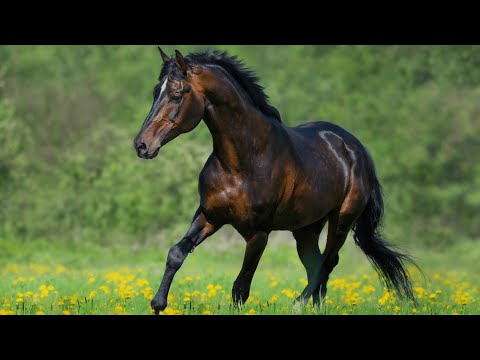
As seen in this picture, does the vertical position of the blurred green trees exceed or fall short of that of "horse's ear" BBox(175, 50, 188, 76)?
it exceeds it

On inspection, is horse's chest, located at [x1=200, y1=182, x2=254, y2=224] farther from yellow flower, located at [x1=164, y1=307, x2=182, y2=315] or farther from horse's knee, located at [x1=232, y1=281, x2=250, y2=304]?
yellow flower, located at [x1=164, y1=307, x2=182, y2=315]

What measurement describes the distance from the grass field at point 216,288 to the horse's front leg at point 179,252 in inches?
4.8

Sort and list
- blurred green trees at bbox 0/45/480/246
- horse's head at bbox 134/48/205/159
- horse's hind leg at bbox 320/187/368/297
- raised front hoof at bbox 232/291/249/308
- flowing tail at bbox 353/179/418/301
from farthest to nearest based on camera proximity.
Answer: blurred green trees at bbox 0/45/480/246, flowing tail at bbox 353/179/418/301, horse's hind leg at bbox 320/187/368/297, raised front hoof at bbox 232/291/249/308, horse's head at bbox 134/48/205/159

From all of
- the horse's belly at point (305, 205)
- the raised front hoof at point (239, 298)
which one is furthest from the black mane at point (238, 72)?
the raised front hoof at point (239, 298)

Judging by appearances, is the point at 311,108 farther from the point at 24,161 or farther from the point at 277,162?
the point at 277,162

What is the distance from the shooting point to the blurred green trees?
16.2 m

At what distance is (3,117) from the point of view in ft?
55.1

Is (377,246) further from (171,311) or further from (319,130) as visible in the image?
(171,311)

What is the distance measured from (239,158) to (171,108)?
0.80 meters

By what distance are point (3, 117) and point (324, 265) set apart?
10.6m

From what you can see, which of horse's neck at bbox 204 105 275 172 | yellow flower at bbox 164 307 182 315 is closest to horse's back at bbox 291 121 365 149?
horse's neck at bbox 204 105 275 172

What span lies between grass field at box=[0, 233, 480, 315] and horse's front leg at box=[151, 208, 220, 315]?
4.8 inches

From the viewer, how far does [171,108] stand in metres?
6.32

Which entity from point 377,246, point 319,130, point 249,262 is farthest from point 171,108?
point 377,246
